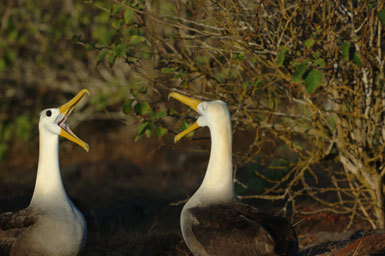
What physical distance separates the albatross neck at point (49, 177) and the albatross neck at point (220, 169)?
1050 mm

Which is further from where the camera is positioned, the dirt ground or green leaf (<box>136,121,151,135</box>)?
the dirt ground

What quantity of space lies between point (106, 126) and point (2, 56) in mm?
3601

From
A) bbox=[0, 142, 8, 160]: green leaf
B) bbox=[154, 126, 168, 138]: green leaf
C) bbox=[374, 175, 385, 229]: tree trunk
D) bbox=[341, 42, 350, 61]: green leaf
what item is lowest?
bbox=[0, 142, 8, 160]: green leaf

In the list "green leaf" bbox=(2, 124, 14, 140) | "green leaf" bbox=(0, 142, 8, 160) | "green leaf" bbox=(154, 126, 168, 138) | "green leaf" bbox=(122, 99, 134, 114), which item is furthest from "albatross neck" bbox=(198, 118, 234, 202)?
"green leaf" bbox=(2, 124, 14, 140)

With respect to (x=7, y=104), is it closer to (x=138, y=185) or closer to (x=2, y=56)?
(x=2, y=56)

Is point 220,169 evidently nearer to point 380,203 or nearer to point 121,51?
point 121,51

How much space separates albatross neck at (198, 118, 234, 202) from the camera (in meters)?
4.56

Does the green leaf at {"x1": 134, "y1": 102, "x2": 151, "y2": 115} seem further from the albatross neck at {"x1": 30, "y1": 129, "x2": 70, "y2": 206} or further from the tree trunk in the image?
the tree trunk

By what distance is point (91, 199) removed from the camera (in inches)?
396

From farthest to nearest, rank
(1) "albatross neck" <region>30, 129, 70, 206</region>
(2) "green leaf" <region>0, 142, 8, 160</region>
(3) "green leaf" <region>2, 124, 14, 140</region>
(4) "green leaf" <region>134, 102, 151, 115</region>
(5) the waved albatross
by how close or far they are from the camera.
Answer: (3) "green leaf" <region>2, 124, 14, 140</region> < (2) "green leaf" <region>0, 142, 8, 160</region> < (4) "green leaf" <region>134, 102, 151, 115</region> < (1) "albatross neck" <region>30, 129, 70, 206</region> < (5) the waved albatross

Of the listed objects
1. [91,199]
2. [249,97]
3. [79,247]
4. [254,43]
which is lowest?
[91,199]

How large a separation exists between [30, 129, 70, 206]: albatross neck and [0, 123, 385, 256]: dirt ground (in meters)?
1.26

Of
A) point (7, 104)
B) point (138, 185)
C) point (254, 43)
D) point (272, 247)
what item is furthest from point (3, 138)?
point (272, 247)

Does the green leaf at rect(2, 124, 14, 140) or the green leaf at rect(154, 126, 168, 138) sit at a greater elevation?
the green leaf at rect(154, 126, 168, 138)
